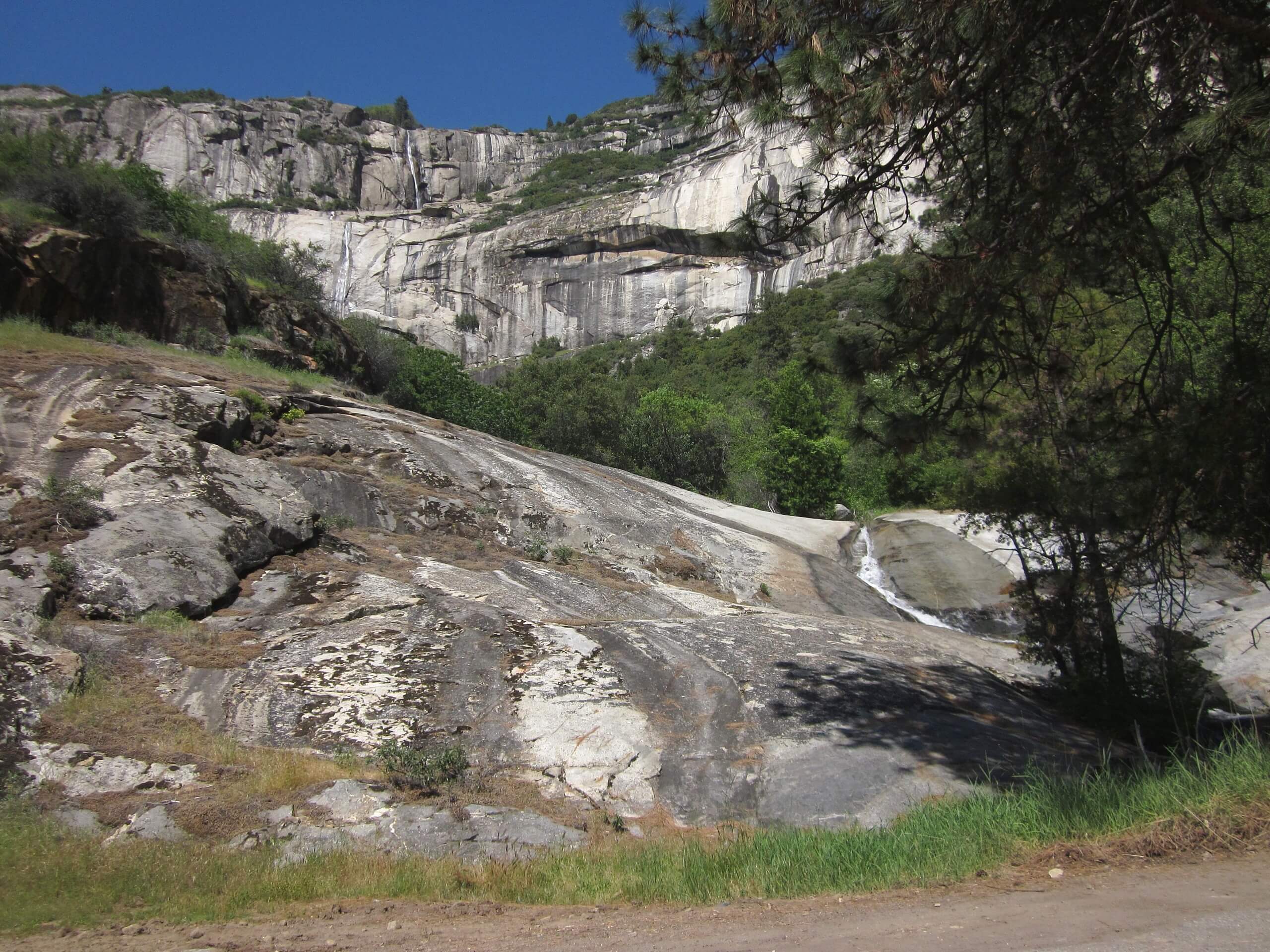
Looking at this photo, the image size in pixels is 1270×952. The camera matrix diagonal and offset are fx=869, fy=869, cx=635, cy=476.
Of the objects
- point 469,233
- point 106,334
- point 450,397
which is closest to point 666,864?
point 106,334

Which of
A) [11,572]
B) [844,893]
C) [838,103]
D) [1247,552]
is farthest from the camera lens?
[11,572]

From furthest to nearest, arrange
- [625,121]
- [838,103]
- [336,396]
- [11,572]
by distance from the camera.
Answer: [625,121] → [336,396] → [11,572] → [838,103]

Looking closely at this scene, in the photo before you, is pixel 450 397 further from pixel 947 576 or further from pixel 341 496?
pixel 947 576

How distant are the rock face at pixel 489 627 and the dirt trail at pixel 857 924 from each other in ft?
5.82

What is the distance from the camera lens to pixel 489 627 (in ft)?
32.9

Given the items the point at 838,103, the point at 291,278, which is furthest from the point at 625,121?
the point at 838,103

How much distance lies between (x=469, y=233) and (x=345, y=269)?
13.1 meters

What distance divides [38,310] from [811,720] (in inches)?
628

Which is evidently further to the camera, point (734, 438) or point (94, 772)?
point (734, 438)

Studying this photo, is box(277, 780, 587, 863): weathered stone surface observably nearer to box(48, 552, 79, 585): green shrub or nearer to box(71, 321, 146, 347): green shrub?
box(48, 552, 79, 585): green shrub

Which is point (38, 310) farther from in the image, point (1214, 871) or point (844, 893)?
point (1214, 871)

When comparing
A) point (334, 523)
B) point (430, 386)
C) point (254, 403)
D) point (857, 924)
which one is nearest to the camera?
point (857, 924)

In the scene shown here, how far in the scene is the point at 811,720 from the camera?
8797mm

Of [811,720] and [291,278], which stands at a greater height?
[291,278]
